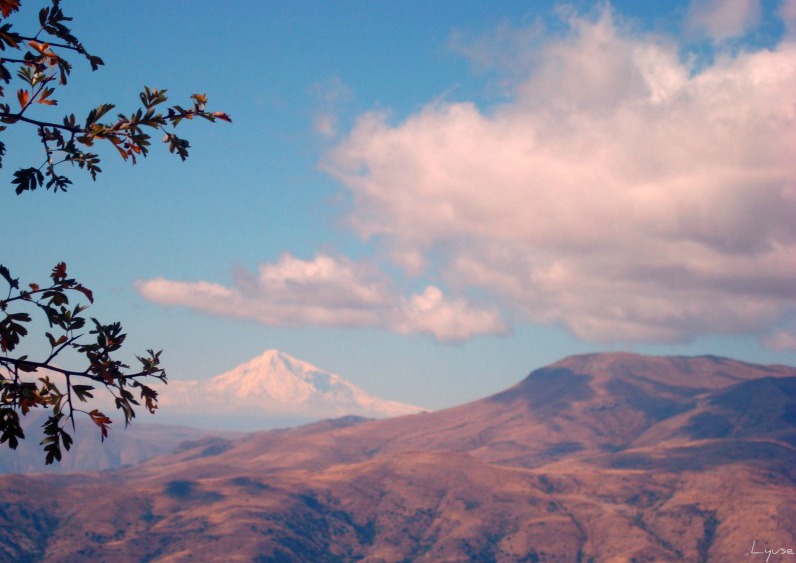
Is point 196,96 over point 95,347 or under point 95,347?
over

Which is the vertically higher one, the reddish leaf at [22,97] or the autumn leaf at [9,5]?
the autumn leaf at [9,5]

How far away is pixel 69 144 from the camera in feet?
47.6

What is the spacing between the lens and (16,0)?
12828 millimetres

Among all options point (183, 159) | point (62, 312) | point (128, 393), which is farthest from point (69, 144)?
point (128, 393)

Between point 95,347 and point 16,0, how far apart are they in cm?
566

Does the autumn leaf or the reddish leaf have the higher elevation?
the autumn leaf

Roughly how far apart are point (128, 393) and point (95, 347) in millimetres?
935

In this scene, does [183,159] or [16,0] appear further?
[183,159]

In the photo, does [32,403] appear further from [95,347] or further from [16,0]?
[16,0]

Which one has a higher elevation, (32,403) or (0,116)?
(0,116)

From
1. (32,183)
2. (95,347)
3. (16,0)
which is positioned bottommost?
(95,347)

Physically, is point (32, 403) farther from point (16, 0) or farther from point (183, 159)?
point (16, 0)

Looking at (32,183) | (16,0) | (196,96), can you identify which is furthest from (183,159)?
(16,0)

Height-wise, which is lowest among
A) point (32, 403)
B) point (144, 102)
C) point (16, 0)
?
Answer: point (32, 403)
